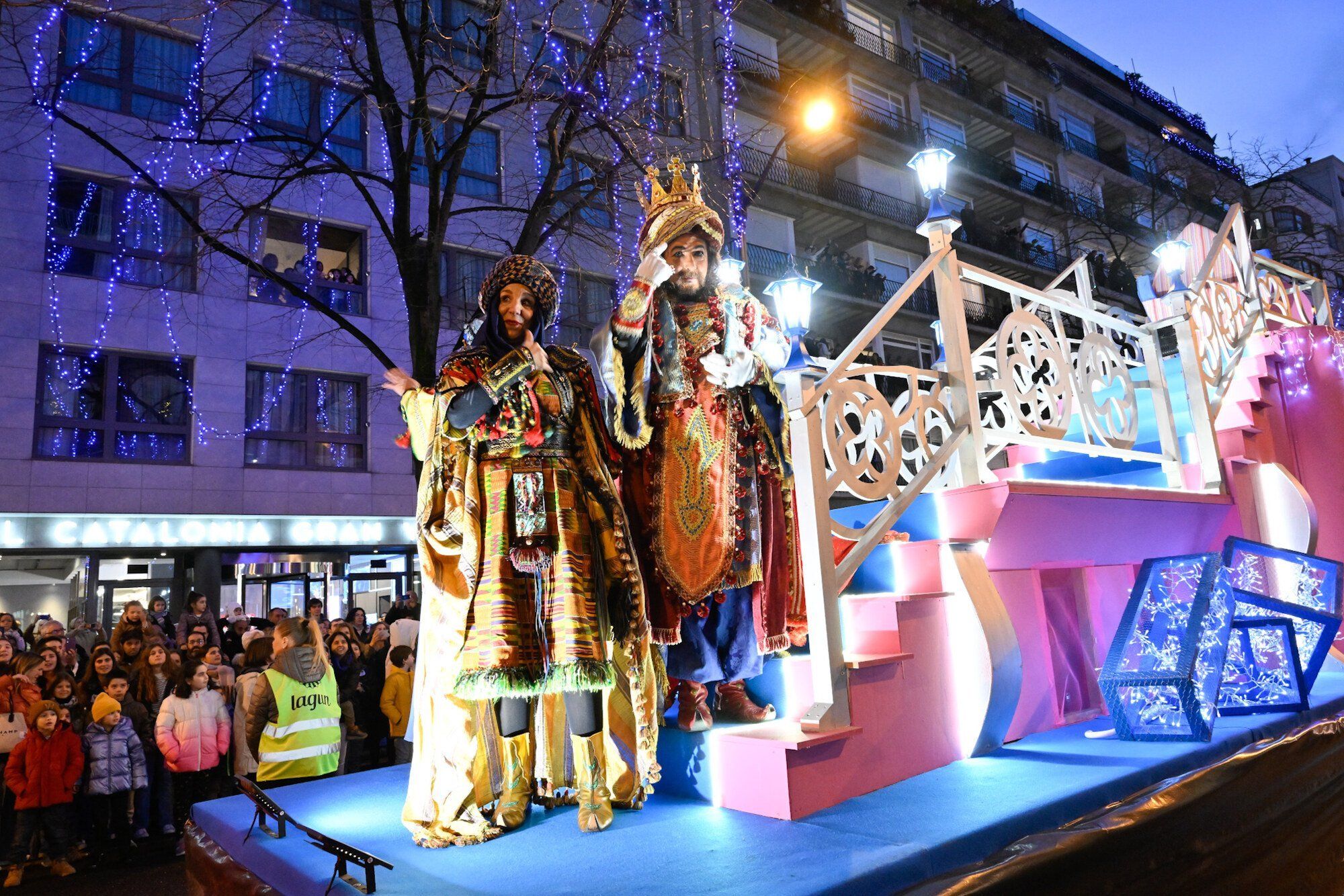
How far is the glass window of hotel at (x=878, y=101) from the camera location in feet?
80.7

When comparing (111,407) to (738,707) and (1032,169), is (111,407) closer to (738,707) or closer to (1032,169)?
(738,707)

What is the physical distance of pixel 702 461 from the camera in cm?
345

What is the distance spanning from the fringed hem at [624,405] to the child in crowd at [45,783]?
5.12m

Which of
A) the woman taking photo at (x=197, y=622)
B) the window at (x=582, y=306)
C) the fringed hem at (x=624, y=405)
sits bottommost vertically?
the woman taking photo at (x=197, y=622)

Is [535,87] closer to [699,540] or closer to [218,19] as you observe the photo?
[699,540]

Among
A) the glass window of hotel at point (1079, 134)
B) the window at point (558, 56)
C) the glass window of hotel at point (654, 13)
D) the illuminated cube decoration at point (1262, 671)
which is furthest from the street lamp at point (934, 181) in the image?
the glass window of hotel at point (1079, 134)

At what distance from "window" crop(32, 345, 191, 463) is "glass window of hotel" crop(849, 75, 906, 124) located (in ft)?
60.1

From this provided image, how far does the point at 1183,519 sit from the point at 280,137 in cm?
752

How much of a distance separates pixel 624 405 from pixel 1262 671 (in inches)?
129

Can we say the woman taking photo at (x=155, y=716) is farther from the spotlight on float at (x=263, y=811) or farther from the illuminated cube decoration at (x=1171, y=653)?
the illuminated cube decoration at (x=1171, y=653)

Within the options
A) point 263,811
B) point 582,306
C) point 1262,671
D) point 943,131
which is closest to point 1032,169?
point 943,131

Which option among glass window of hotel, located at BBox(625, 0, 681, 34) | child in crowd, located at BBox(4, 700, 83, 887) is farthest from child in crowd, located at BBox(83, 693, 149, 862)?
glass window of hotel, located at BBox(625, 0, 681, 34)

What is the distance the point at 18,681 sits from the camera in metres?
6.60

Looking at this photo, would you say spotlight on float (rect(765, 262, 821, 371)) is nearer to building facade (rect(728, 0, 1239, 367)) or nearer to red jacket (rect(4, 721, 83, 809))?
red jacket (rect(4, 721, 83, 809))
